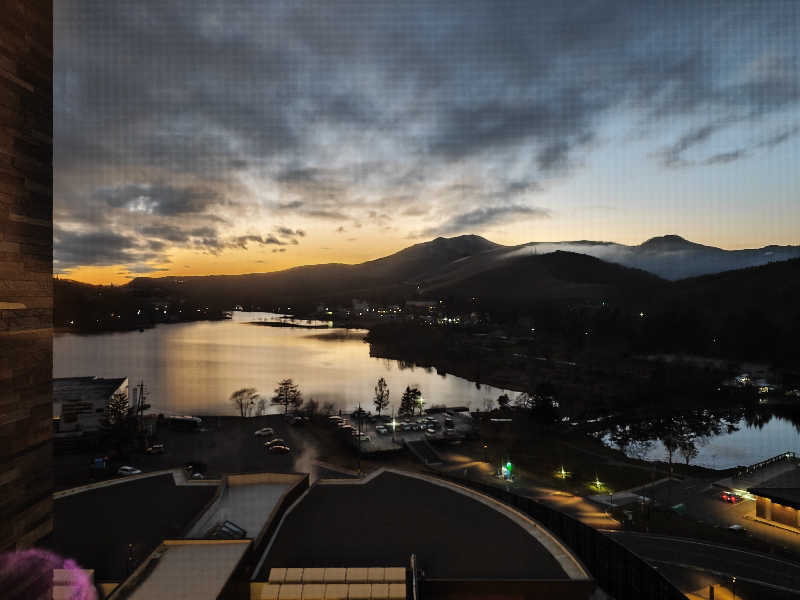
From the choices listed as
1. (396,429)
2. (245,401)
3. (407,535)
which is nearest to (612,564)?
(407,535)

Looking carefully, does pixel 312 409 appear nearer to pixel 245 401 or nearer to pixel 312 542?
pixel 245 401

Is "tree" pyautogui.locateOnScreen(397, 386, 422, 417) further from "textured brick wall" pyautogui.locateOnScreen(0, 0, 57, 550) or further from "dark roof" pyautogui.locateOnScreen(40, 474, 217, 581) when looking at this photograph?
"textured brick wall" pyautogui.locateOnScreen(0, 0, 57, 550)

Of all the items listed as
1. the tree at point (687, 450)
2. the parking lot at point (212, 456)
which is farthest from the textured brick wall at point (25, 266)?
the tree at point (687, 450)

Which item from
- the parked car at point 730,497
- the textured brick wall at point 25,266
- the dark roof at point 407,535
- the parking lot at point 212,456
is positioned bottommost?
the parked car at point 730,497

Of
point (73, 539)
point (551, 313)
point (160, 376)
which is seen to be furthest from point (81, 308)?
point (73, 539)

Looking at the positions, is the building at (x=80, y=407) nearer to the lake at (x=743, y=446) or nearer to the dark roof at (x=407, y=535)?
the dark roof at (x=407, y=535)


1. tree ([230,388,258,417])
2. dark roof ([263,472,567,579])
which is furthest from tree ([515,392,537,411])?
dark roof ([263,472,567,579])

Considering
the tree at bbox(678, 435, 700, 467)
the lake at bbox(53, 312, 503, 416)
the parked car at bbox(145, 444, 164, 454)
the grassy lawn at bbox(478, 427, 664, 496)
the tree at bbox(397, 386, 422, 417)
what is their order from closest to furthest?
1. the grassy lawn at bbox(478, 427, 664, 496)
2. the parked car at bbox(145, 444, 164, 454)
3. the tree at bbox(678, 435, 700, 467)
4. the tree at bbox(397, 386, 422, 417)
5. the lake at bbox(53, 312, 503, 416)
